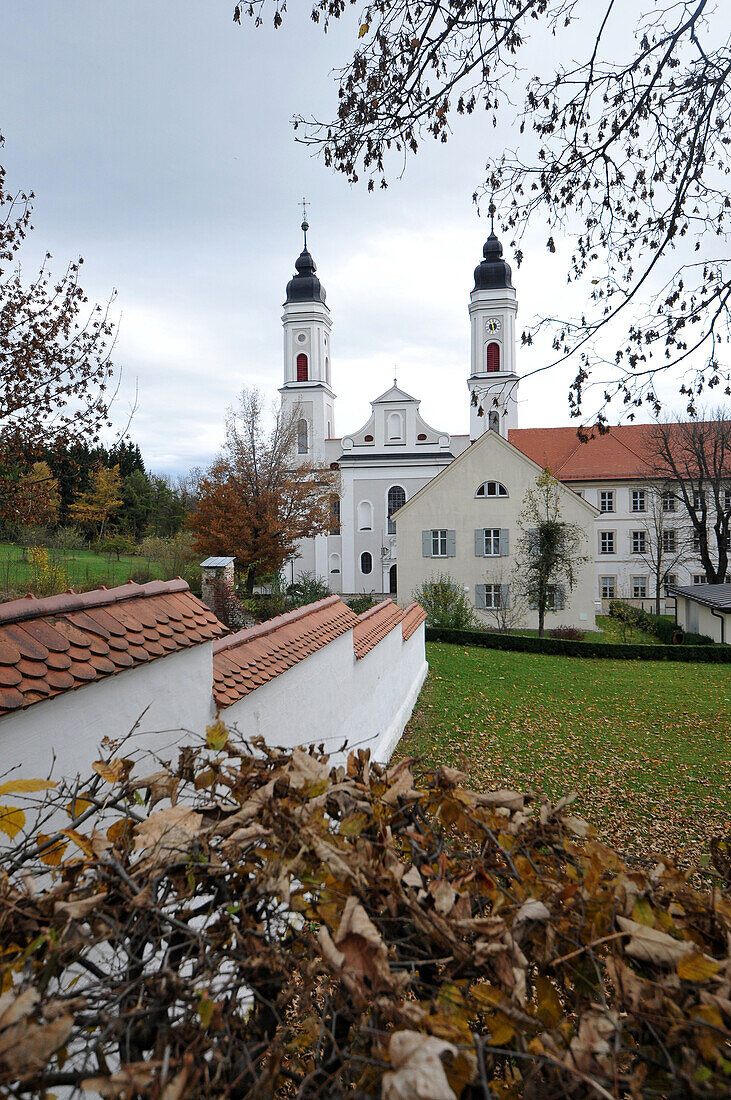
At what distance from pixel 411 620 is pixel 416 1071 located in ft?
41.1

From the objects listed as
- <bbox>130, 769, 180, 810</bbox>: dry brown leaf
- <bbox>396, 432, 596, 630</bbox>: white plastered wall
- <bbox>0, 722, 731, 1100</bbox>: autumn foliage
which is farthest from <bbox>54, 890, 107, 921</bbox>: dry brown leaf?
<bbox>396, 432, 596, 630</bbox>: white plastered wall

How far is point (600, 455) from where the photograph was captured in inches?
1487

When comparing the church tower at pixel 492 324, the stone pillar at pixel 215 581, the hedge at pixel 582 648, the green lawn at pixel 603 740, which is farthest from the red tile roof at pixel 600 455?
the stone pillar at pixel 215 581

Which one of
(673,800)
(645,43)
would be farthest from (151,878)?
(673,800)

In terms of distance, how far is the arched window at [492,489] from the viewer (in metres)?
28.2

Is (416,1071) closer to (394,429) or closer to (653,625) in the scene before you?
(653,625)

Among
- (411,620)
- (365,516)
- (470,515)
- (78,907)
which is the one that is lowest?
(411,620)

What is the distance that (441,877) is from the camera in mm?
1383

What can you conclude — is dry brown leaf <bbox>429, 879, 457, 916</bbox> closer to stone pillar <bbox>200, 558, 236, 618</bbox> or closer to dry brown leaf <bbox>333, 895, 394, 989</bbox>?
dry brown leaf <bbox>333, 895, 394, 989</bbox>

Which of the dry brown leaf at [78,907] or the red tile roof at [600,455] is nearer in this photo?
the dry brown leaf at [78,907]

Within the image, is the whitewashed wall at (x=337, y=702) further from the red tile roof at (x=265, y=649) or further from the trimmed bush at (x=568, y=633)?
the trimmed bush at (x=568, y=633)

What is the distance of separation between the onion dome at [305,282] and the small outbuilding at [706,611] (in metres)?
30.4

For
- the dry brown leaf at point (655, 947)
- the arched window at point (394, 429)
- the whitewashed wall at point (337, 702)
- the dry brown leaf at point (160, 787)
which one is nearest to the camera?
the dry brown leaf at point (655, 947)

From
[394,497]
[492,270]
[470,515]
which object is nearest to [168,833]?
[470,515]
